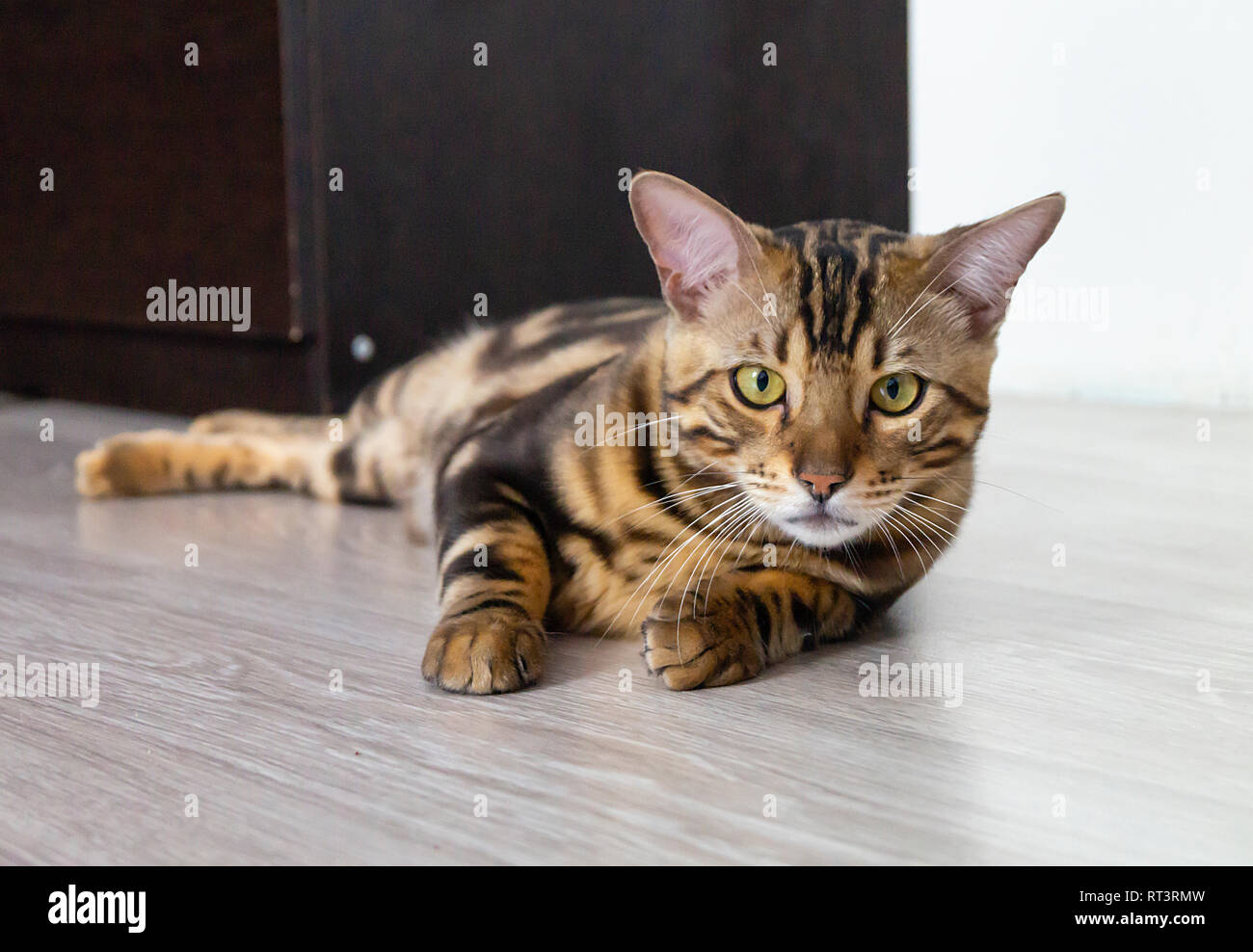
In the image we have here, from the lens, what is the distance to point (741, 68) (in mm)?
2949

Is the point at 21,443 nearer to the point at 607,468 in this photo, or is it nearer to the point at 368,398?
the point at 368,398

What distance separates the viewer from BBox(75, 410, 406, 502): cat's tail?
7.20 ft

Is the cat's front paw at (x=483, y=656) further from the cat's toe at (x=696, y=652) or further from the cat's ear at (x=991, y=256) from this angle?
the cat's ear at (x=991, y=256)

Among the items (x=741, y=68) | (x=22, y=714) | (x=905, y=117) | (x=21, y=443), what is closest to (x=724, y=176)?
(x=741, y=68)

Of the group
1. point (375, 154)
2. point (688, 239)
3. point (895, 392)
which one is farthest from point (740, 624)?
point (375, 154)

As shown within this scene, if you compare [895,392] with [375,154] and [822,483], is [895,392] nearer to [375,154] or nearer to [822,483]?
[822,483]

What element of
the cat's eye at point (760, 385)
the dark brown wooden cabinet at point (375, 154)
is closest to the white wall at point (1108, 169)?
the dark brown wooden cabinet at point (375, 154)

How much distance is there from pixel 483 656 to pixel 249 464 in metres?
1.18

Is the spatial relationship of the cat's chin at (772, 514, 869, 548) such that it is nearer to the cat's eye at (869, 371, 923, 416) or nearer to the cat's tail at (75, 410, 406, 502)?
the cat's eye at (869, 371, 923, 416)

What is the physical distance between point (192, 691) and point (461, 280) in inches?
63.3

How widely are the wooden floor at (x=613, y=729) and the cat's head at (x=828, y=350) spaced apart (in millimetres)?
215

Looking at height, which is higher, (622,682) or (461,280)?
(461,280)

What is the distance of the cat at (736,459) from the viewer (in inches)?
49.6

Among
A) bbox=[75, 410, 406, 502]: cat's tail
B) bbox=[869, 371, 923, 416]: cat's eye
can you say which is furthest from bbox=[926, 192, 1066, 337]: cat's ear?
bbox=[75, 410, 406, 502]: cat's tail
